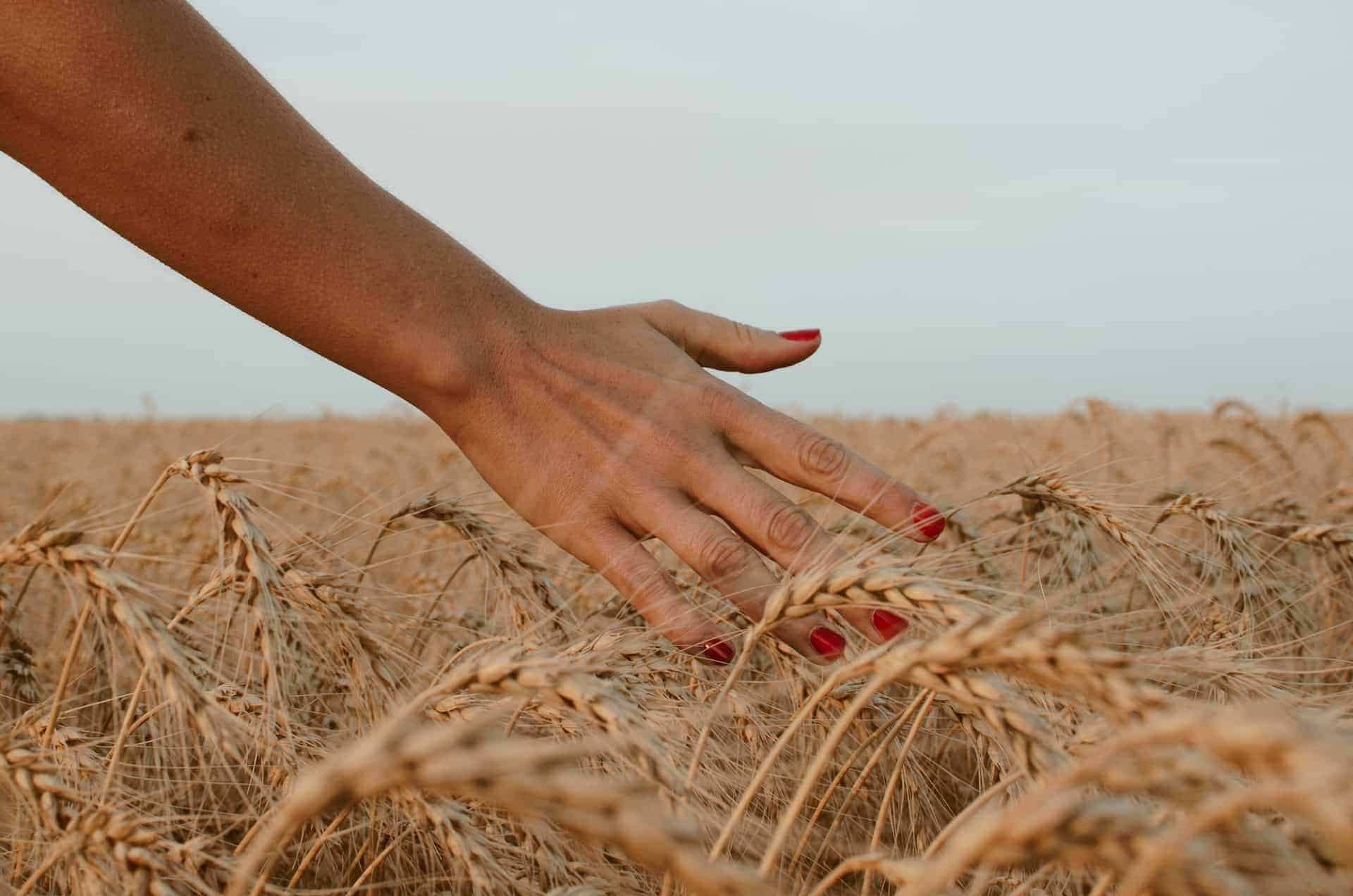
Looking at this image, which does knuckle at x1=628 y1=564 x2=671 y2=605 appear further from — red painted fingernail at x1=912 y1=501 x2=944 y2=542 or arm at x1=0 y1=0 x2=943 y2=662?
red painted fingernail at x1=912 y1=501 x2=944 y2=542

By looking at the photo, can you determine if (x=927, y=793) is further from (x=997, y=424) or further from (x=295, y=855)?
(x=997, y=424)

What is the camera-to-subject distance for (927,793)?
160 centimetres

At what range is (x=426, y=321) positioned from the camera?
1672mm

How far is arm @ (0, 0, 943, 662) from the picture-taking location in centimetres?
152

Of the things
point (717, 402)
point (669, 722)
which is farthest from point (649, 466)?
point (669, 722)

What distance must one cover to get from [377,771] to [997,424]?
1058 centimetres

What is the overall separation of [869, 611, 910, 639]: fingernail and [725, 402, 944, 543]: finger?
0.17 meters

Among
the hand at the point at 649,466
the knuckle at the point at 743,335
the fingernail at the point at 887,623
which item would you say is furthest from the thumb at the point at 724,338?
the fingernail at the point at 887,623

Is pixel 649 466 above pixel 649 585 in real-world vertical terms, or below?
above

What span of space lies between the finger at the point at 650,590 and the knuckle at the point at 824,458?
0.96 feet

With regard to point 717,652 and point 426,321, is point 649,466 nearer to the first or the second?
point 717,652

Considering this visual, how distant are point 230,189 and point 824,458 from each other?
38.9 inches

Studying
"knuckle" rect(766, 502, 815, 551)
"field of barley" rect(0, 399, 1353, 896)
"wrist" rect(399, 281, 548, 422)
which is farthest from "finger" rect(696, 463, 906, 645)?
"wrist" rect(399, 281, 548, 422)

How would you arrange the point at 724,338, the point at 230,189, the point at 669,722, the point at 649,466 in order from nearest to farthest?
the point at 669,722 < the point at 230,189 < the point at 649,466 < the point at 724,338
